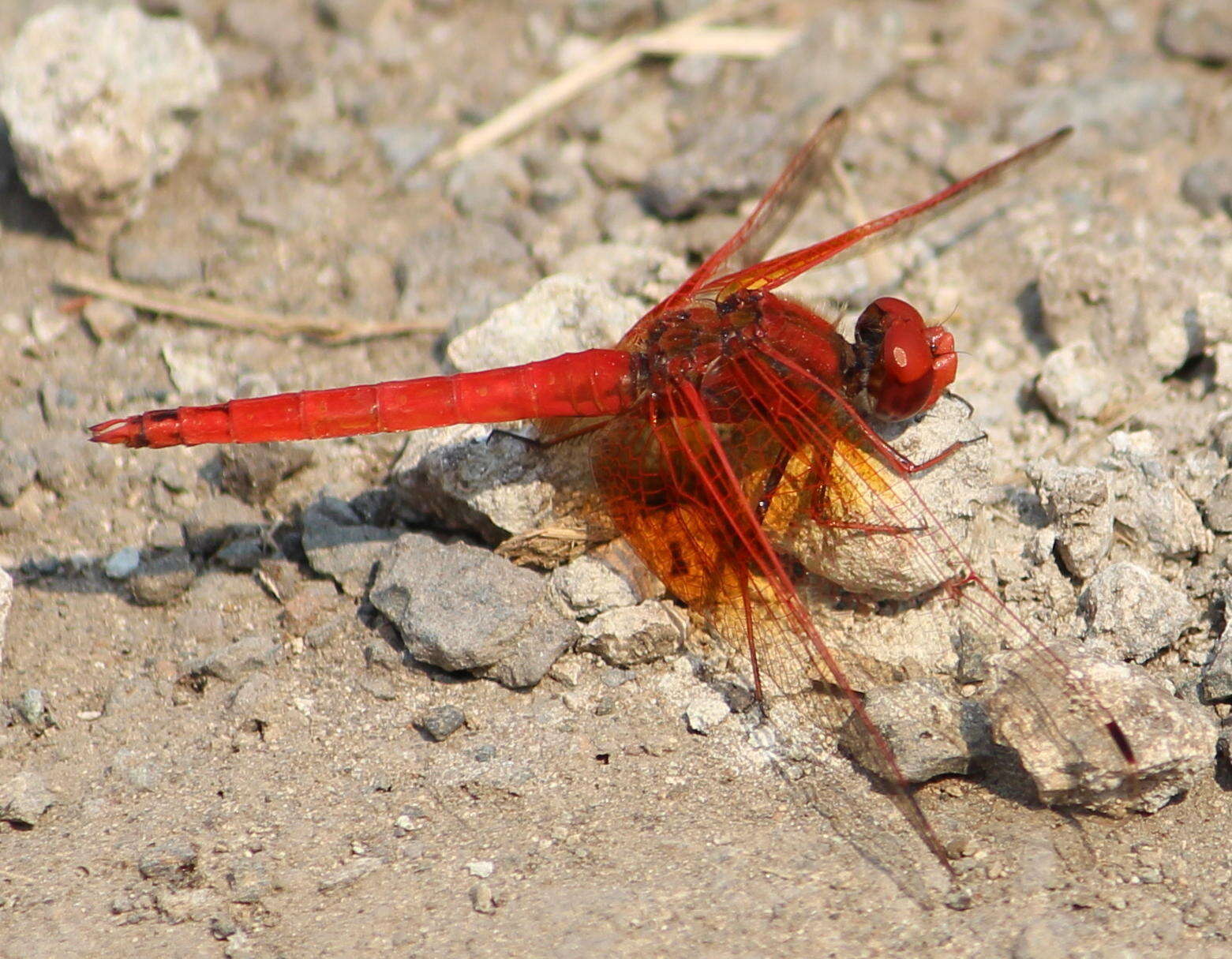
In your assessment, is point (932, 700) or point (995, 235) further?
point (995, 235)

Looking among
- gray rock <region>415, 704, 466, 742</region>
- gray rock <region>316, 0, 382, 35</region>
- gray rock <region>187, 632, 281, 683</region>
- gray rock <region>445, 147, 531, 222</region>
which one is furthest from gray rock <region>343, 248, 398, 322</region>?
gray rock <region>415, 704, 466, 742</region>

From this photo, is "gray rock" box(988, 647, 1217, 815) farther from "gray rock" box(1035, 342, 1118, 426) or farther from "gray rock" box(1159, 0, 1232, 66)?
"gray rock" box(1159, 0, 1232, 66)

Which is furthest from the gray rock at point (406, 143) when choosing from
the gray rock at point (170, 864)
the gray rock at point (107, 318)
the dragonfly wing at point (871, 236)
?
the gray rock at point (170, 864)

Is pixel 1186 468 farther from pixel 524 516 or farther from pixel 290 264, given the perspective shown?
pixel 290 264

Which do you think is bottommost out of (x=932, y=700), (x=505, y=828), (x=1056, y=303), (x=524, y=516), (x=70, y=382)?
(x=70, y=382)

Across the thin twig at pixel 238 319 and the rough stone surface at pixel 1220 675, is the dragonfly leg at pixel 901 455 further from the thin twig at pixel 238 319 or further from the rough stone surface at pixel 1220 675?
the thin twig at pixel 238 319

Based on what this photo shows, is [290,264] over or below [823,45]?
below

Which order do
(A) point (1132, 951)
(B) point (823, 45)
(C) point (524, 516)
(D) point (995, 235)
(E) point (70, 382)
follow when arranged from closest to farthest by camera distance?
(A) point (1132, 951), (C) point (524, 516), (E) point (70, 382), (D) point (995, 235), (B) point (823, 45)

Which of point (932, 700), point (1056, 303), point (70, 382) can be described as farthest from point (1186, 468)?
point (70, 382)
